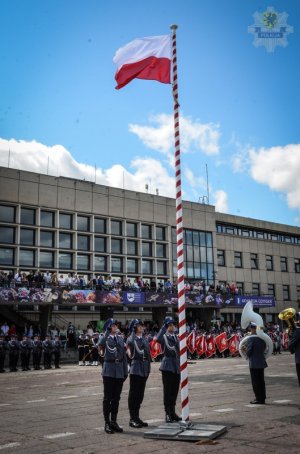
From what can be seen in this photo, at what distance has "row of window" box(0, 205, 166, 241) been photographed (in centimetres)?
3747

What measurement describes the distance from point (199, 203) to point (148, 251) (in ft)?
28.9

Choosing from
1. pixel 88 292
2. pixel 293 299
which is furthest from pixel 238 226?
pixel 88 292

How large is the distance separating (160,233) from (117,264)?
226 inches

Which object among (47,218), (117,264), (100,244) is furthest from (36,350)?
(117,264)

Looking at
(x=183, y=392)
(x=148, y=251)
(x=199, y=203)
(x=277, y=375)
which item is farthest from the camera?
(x=199, y=203)

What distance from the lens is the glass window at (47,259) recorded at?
38.3 metres

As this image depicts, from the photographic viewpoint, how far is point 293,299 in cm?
5756

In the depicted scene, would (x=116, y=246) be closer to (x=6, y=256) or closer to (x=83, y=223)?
(x=83, y=223)

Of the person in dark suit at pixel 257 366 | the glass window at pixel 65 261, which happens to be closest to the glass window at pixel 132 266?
the glass window at pixel 65 261

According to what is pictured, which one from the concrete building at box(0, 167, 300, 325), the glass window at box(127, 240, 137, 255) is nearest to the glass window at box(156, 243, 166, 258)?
the concrete building at box(0, 167, 300, 325)

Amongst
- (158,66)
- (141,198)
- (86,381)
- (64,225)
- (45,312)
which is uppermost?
(141,198)

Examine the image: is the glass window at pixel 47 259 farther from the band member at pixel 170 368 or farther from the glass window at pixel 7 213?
the band member at pixel 170 368

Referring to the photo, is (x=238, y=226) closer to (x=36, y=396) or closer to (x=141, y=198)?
(x=141, y=198)

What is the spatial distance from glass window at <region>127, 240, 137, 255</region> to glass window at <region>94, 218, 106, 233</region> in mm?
2773
